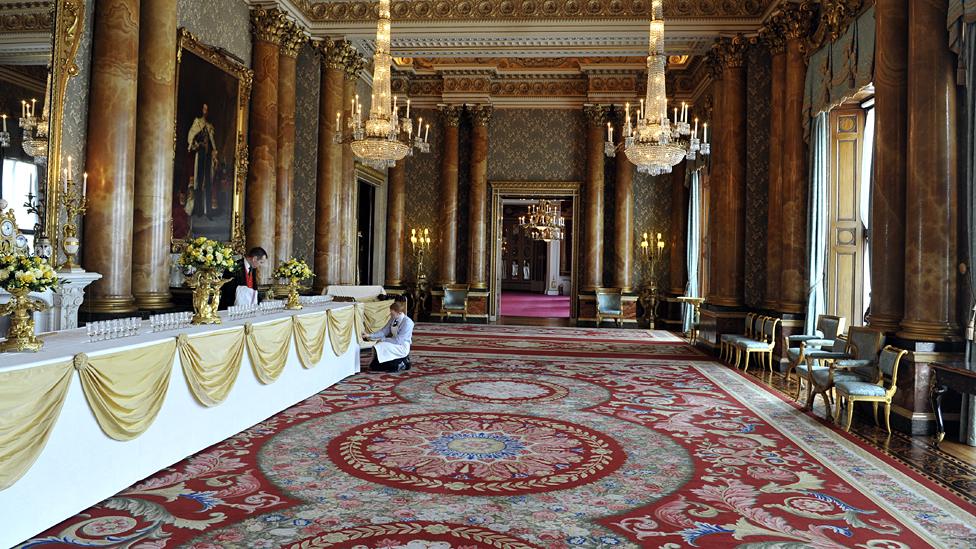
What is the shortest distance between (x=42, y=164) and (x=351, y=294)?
6018 mm

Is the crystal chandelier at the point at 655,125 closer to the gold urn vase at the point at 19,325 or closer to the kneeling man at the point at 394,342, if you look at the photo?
the kneeling man at the point at 394,342

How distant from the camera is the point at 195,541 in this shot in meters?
3.02

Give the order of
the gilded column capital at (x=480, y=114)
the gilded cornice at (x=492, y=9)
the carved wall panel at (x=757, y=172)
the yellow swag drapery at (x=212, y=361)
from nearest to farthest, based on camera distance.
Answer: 1. the yellow swag drapery at (x=212, y=361)
2. the carved wall panel at (x=757, y=172)
3. the gilded cornice at (x=492, y=9)
4. the gilded column capital at (x=480, y=114)

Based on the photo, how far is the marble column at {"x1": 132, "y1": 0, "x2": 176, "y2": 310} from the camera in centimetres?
717

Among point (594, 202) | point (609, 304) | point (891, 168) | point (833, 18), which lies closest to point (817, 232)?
point (891, 168)

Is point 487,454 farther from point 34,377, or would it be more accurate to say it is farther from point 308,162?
point 308,162

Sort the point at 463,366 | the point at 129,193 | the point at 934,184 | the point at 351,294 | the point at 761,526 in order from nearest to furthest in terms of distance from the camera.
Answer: the point at 761,526
the point at 934,184
the point at 129,193
the point at 463,366
the point at 351,294

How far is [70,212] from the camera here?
6270mm

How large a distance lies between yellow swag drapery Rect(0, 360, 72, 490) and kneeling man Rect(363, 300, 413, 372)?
16.2 feet

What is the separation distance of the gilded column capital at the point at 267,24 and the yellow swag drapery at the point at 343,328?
5.20 m

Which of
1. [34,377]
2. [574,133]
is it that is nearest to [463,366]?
[34,377]

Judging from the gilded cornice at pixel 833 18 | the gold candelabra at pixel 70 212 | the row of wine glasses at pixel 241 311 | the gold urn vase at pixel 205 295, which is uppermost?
the gilded cornice at pixel 833 18

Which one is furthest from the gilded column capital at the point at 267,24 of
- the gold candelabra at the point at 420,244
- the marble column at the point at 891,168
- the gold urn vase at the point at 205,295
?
the marble column at the point at 891,168

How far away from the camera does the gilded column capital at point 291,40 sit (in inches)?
417
